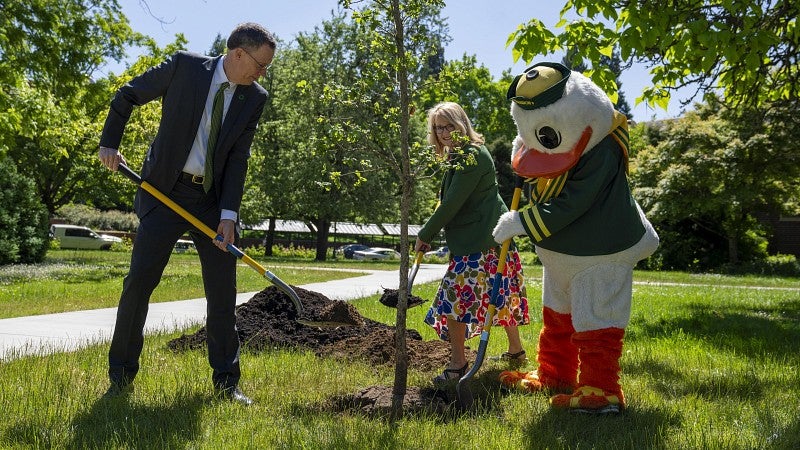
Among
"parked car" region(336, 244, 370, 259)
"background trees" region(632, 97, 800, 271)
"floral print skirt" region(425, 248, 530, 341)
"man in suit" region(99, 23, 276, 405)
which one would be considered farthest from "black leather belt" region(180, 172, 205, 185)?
"parked car" region(336, 244, 370, 259)

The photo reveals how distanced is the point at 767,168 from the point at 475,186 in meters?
19.8

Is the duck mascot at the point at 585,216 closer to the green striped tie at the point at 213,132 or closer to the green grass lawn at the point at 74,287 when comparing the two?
the green striped tie at the point at 213,132

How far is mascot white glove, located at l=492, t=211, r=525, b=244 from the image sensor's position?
389cm

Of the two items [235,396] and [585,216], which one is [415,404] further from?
[585,216]

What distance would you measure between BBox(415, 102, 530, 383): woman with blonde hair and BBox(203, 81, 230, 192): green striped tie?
1.39m

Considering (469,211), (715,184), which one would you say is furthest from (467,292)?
(715,184)

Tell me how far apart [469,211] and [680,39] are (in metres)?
3.00

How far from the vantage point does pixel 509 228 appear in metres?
3.92

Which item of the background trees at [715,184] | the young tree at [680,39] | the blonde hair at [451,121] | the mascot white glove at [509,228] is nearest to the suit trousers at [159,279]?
the blonde hair at [451,121]

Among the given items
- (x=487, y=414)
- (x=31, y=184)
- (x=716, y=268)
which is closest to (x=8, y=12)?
(x=31, y=184)

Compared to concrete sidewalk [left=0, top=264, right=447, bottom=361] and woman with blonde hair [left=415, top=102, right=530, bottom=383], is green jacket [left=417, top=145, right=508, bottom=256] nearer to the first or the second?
woman with blonde hair [left=415, top=102, right=530, bottom=383]

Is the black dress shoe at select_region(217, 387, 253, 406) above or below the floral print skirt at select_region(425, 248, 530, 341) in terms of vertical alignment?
below

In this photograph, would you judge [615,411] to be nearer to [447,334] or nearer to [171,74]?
[447,334]

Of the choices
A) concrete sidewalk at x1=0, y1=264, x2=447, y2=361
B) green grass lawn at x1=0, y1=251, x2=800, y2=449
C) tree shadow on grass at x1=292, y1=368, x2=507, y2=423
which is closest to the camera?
green grass lawn at x1=0, y1=251, x2=800, y2=449
